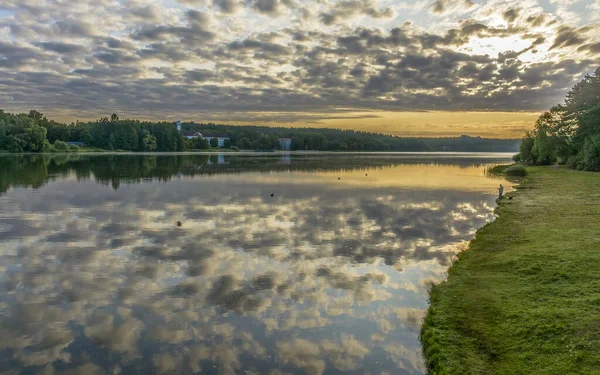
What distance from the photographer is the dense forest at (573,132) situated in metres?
73.2

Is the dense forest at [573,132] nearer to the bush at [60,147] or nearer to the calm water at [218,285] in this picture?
the calm water at [218,285]

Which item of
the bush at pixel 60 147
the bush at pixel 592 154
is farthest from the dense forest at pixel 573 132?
the bush at pixel 60 147

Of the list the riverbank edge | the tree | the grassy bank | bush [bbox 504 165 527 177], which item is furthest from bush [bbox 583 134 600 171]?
the riverbank edge

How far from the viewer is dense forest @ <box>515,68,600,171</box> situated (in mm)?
73250

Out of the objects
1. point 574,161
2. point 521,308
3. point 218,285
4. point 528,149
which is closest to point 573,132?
point 574,161

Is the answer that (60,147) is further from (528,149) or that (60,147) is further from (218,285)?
(218,285)

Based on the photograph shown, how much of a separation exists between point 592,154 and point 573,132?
23.5m

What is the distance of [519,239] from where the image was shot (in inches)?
968

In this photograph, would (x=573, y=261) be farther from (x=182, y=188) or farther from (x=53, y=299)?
(x=182, y=188)

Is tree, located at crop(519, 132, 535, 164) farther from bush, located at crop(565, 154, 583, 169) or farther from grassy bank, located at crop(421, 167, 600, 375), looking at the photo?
grassy bank, located at crop(421, 167, 600, 375)

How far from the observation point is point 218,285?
18484 mm

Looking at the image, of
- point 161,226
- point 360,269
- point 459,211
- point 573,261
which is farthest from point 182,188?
point 573,261

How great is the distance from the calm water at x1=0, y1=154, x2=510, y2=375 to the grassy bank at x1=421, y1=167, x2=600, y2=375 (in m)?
1.07

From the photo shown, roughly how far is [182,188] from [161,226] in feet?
75.4
